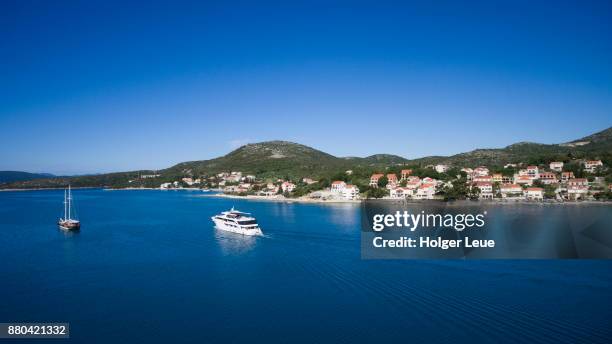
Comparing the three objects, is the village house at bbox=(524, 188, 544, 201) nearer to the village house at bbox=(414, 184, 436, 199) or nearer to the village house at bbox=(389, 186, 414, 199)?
the village house at bbox=(414, 184, 436, 199)

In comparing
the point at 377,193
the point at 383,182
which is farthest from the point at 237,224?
the point at 383,182

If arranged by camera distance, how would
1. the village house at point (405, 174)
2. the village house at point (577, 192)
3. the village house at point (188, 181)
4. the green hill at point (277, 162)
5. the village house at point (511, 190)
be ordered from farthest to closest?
1. the village house at point (188, 181)
2. the green hill at point (277, 162)
3. the village house at point (405, 174)
4. the village house at point (511, 190)
5. the village house at point (577, 192)

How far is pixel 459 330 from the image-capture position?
5.73 m

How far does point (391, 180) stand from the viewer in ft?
98.6

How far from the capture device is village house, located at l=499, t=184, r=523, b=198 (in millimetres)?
24622

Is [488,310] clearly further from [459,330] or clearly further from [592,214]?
[592,214]

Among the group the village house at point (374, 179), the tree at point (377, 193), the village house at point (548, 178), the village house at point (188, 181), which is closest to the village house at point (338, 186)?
the village house at point (374, 179)

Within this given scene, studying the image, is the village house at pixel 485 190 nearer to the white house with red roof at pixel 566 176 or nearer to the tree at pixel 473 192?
the tree at pixel 473 192

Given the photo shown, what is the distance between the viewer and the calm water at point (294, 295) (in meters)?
5.78

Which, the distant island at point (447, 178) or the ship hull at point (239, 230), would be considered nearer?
the ship hull at point (239, 230)

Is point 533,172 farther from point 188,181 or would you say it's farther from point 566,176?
point 188,181

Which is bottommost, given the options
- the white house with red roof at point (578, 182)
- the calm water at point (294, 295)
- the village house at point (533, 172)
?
the calm water at point (294, 295)

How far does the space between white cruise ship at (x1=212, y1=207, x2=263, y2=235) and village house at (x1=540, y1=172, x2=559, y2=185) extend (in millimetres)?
20707

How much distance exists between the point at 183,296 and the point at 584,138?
5289 cm
